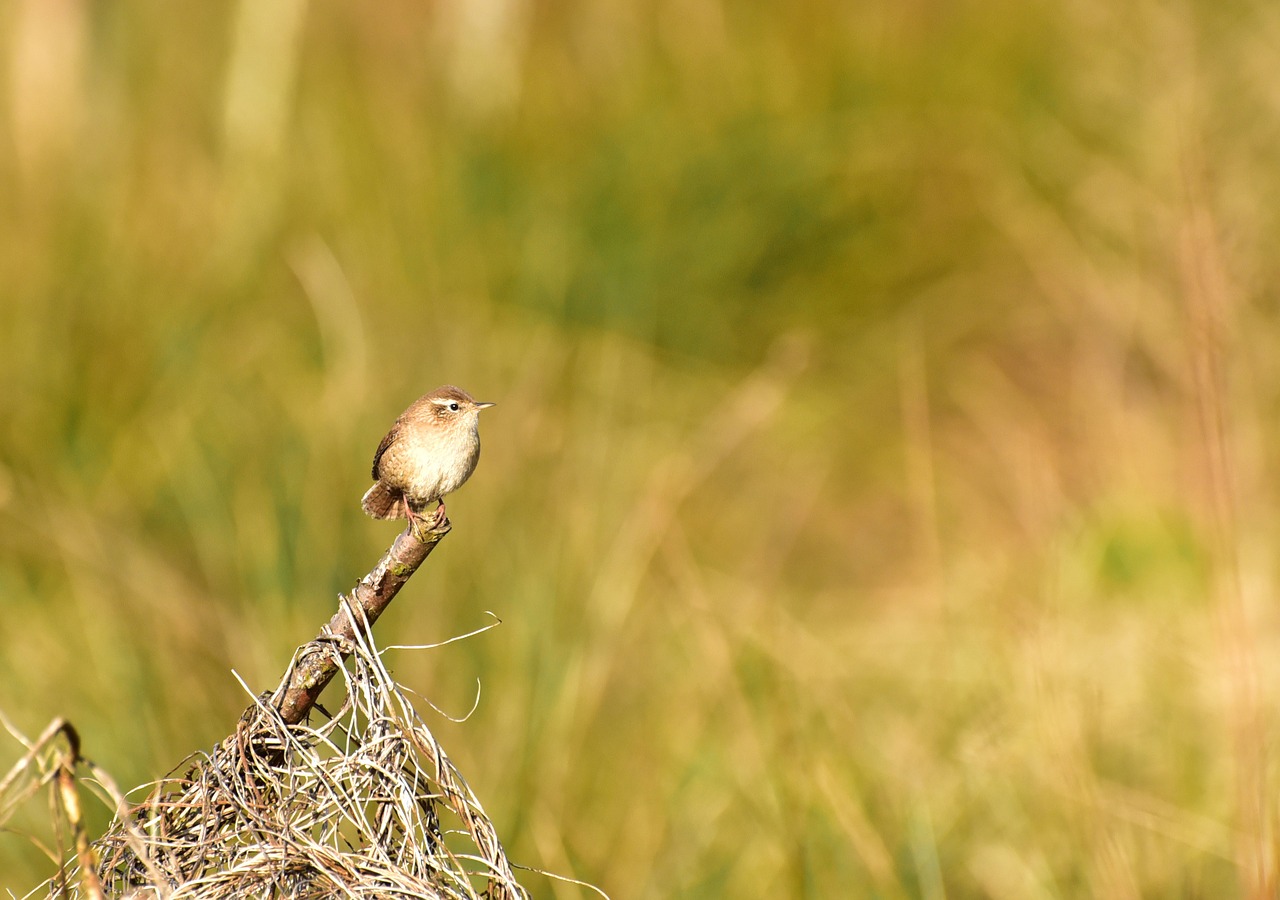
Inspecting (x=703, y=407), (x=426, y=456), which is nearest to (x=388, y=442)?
(x=426, y=456)

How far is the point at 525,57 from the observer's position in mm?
7656

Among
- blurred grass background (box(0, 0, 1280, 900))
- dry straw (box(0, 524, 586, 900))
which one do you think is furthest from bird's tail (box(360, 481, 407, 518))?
blurred grass background (box(0, 0, 1280, 900))

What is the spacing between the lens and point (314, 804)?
147 centimetres

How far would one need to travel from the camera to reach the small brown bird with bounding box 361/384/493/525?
175 centimetres

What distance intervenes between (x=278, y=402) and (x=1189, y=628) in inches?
133

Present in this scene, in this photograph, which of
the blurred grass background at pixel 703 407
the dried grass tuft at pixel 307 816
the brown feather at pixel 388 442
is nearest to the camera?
the dried grass tuft at pixel 307 816

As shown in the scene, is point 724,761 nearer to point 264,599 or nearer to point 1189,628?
point 264,599

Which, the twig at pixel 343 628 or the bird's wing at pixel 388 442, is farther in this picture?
the bird's wing at pixel 388 442

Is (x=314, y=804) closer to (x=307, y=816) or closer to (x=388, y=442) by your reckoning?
(x=307, y=816)

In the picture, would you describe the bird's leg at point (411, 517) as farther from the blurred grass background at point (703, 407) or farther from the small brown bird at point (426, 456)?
the blurred grass background at point (703, 407)

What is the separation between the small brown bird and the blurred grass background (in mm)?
1235

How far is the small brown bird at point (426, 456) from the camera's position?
5.73 feet

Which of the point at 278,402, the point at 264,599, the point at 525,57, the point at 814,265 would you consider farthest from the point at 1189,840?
the point at 525,57

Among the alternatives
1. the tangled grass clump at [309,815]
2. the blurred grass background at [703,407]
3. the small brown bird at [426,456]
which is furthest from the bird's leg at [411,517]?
the blurred grass background at [703,407]
